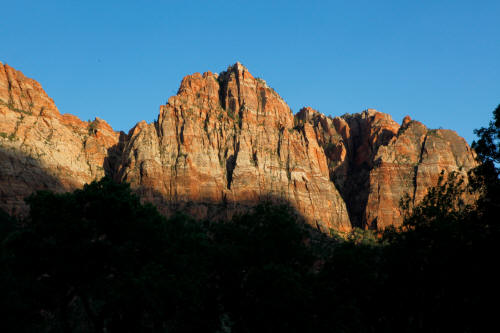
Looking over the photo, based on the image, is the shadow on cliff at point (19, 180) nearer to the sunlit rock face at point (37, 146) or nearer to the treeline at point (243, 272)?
the sunlit rock face at point (37, 146)

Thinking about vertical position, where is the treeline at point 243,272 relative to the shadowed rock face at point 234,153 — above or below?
below

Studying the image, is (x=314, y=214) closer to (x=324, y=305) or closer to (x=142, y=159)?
(x=142, y=159)

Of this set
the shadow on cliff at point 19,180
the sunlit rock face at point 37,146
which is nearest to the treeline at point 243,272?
the shadow on cliff at point 19,180

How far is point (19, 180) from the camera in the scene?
339 ft

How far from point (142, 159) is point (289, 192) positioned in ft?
133

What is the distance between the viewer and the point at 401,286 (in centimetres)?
3619

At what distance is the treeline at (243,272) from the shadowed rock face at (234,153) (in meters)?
75.4

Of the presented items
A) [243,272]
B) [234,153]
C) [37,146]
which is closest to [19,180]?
[37,146]

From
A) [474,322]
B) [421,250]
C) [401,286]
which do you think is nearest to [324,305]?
[401,286]

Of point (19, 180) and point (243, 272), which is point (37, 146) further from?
point (243, 272)

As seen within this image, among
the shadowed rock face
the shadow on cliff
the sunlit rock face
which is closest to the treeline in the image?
the shadow on cliff

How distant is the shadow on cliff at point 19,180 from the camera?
98.6 metres

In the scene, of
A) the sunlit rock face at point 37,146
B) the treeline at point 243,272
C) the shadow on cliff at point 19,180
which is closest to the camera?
the treeline at point 243,272

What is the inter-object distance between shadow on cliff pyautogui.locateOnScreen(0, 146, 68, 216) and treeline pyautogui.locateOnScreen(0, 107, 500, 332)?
65.4 m
